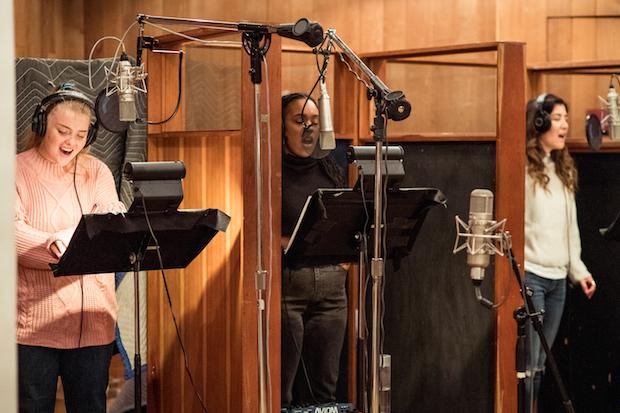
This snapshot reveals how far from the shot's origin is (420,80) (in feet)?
21.6

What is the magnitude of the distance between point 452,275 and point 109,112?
172cm

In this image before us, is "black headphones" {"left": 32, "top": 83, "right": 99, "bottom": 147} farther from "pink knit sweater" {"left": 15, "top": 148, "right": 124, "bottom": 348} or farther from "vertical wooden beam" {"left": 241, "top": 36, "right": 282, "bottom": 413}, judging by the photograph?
"vertical wooden beam" {"left": 241, "top": 36, "right": 282, "bottom": 413}

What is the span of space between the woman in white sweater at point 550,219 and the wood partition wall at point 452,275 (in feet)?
2.33

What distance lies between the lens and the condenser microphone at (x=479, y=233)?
351 centimetres

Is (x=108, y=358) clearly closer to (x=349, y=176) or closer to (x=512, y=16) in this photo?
(x=349, y=176)

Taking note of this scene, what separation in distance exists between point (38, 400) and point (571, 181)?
281 cm

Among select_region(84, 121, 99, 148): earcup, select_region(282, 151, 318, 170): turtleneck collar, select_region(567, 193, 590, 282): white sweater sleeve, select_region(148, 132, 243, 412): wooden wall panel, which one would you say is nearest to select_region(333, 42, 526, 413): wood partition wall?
select_region(282, 151, 318, 170): turtleneck collar

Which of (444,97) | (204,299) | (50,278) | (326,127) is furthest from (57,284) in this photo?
(444,97)

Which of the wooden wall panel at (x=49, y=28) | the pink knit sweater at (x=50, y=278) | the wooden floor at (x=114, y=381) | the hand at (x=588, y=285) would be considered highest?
the wooden wall panel at (x=49, y=28)

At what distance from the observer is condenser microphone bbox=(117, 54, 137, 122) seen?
3465mm

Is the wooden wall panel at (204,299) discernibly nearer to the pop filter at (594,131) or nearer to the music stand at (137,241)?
the music stand at (137,241)

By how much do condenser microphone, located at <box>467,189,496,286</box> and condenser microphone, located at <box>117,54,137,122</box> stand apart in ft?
4.01

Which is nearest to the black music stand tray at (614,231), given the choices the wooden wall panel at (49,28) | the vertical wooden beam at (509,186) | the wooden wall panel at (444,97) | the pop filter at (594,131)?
the vertical wooden beam at (509,186)

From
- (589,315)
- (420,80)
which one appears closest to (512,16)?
(420,80)
